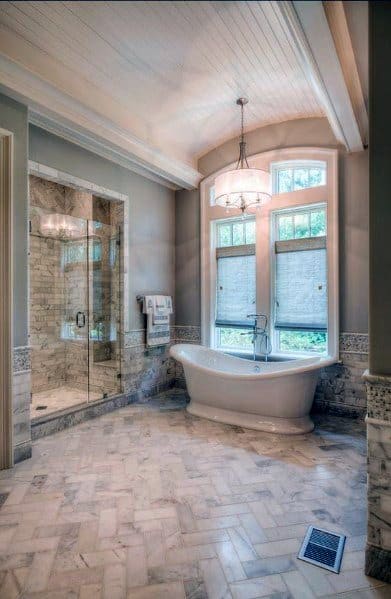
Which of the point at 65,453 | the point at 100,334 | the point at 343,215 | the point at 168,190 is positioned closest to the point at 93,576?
the point at 65,453

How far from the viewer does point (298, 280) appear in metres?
3.89

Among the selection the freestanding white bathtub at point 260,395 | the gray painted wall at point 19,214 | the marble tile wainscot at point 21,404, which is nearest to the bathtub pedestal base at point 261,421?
the freestanding white bathtub at point 260,395

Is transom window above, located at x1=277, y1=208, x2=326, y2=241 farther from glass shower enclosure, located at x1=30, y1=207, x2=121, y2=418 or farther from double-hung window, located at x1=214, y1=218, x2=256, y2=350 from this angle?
glass shower enclosure, located at x1=30, y1=207, x2=121, y2=418

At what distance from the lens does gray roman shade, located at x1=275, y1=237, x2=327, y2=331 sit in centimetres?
375

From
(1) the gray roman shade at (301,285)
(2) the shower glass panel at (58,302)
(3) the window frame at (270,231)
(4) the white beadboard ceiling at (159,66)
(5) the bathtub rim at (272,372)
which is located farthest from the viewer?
(2) the shower glass panel at (58,302)

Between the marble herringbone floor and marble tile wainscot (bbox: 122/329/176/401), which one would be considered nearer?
the marble herringbone floor

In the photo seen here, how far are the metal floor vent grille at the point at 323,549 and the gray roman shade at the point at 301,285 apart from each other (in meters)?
2.27

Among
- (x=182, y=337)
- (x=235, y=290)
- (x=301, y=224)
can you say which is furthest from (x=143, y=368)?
(x=301, y=224)

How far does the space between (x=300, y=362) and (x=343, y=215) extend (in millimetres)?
1624

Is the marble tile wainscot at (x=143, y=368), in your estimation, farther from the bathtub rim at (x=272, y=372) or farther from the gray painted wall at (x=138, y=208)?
the bathtub rim at (x=272, y=372)

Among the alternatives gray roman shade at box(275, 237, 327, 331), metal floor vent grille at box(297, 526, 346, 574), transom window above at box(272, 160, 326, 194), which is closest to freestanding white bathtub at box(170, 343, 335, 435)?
gray roman shade at box(275, 237, 327, 331)

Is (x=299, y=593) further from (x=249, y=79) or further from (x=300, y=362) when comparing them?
(x=249, y=79)

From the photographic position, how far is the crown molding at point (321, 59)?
1.30 metres

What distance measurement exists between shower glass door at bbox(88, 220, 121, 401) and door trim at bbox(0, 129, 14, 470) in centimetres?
135
